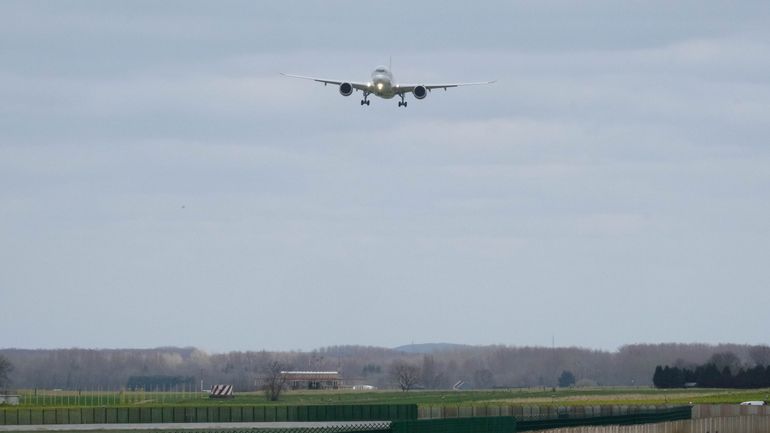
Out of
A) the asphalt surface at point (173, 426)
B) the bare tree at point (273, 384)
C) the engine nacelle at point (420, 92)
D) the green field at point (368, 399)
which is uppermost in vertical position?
the engine nacelle at point (420, 92)

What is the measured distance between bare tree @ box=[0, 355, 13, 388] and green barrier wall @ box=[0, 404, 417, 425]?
80769mm

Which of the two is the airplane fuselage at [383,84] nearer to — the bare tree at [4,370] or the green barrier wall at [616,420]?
the green barrier wall at [616,420]

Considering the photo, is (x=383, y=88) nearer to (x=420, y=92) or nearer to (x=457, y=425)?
(x=420, y=92)

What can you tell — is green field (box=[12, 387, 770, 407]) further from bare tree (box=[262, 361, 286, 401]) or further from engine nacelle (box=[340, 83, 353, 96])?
engine nacelle (box=[340, 83, 353, 96])

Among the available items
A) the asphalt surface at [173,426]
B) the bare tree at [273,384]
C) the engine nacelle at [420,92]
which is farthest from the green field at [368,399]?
the asphalt surface at [173,426]

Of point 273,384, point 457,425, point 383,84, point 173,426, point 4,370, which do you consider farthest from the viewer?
point 4,370

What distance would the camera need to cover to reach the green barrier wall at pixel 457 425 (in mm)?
42719

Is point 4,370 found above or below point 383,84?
below

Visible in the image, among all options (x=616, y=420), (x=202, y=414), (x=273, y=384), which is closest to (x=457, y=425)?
(x=616, y=420)

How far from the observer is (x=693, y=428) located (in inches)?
3078

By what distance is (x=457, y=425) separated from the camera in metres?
46.5

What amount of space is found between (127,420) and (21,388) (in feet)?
309

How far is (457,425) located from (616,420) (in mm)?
25032

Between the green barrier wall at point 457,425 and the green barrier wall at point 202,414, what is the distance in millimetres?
30306
